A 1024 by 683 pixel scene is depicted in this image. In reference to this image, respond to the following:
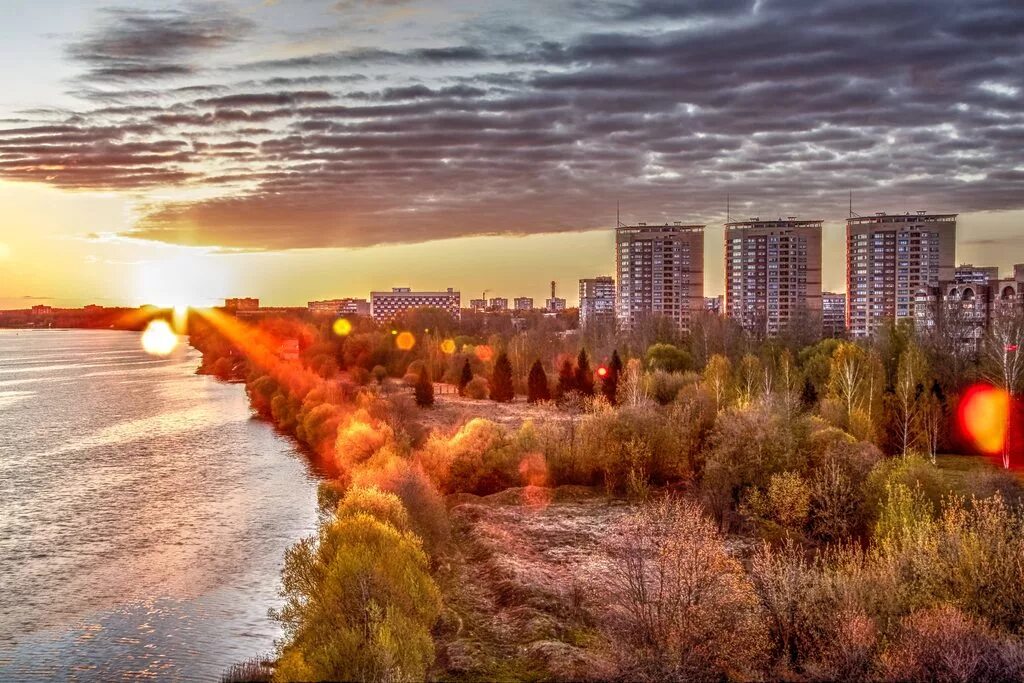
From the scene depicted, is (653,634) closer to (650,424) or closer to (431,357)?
(650,424)

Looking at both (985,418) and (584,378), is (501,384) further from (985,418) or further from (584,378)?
(985,418)

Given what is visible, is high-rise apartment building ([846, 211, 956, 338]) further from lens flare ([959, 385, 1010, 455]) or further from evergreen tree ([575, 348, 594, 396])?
lens flare ([959, 385, 1010, 455])

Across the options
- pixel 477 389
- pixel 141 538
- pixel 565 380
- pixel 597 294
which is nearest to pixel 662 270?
pixel 477 389

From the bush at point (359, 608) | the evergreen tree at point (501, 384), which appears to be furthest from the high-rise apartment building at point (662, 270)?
the bush at point (359, 608)

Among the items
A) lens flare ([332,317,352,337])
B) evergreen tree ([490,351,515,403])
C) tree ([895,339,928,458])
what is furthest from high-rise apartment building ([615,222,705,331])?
tree ([895,339,928,458])

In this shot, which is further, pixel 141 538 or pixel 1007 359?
pixel 1007 359

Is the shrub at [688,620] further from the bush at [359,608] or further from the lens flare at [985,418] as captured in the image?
the lens flare at [985,418]

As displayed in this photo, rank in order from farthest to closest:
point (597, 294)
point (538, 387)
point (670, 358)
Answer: point (597, 294) < point (538, 387) < point (670, 358)

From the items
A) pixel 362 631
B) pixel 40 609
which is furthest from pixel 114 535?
pixel 362 631
